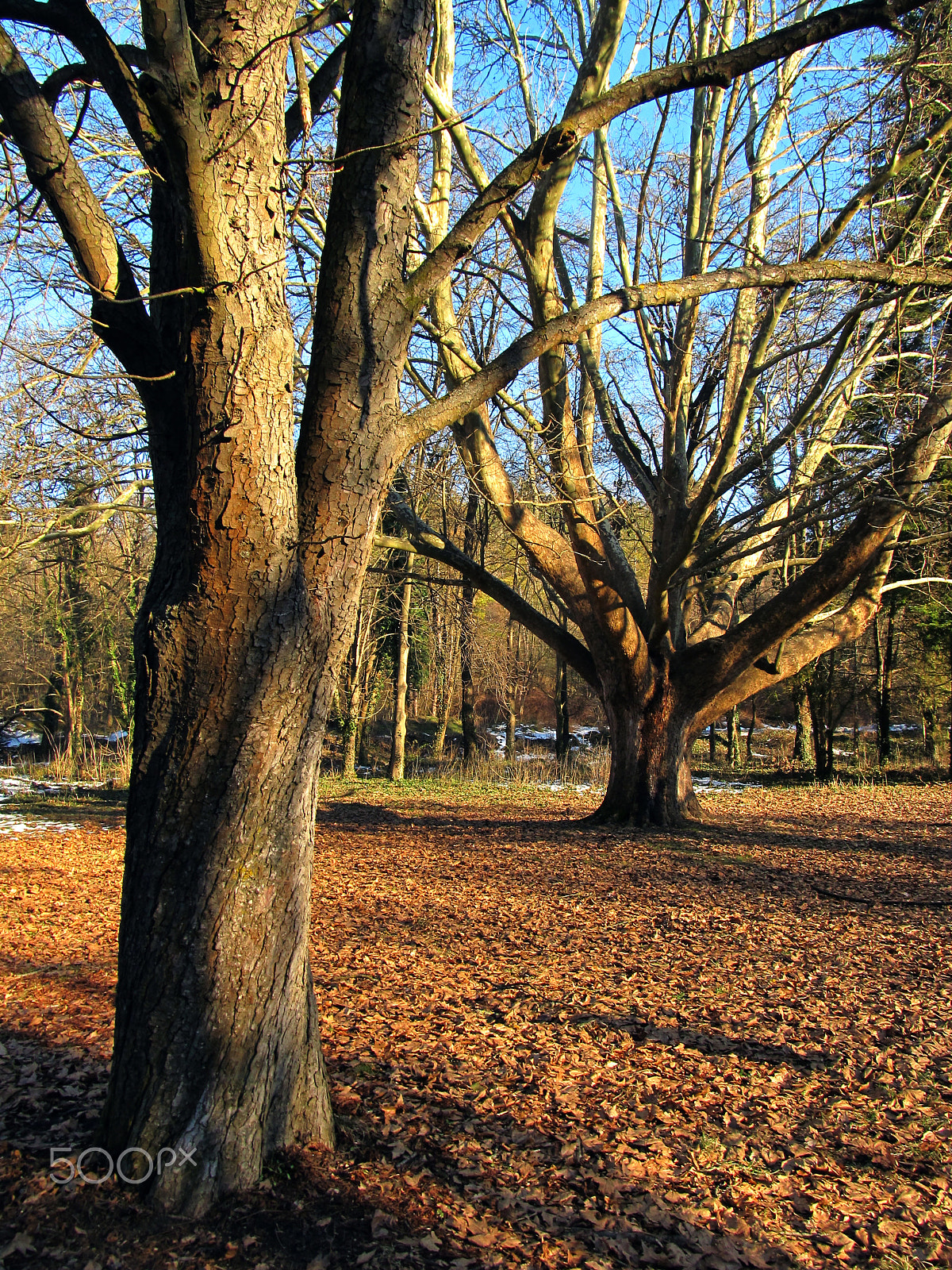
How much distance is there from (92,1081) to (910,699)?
20.1 m

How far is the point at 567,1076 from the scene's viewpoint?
3408mm

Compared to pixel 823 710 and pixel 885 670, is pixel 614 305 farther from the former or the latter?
pixel 885 670

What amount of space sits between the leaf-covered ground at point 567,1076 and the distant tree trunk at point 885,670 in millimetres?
12000

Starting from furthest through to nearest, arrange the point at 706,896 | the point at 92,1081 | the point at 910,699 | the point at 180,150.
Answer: the point at 910,699 → the point at 706,896 → the point at 92,1081 → the point at 180,150

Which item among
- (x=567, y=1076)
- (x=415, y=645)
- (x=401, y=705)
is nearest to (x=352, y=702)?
(x=401, y=705)

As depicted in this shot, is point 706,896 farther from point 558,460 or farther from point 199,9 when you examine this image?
point 199,9

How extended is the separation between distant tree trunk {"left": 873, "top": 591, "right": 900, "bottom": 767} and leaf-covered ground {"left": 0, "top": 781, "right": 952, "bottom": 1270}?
12000mm

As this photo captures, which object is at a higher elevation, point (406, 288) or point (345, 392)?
point (406, 288)

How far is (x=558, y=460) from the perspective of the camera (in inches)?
352

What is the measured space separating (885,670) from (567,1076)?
663 inches

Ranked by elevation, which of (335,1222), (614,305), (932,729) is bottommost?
(335,1222)

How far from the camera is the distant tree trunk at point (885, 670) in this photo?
17828mm

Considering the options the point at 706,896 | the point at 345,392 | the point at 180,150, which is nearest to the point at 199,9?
the point at 180,150

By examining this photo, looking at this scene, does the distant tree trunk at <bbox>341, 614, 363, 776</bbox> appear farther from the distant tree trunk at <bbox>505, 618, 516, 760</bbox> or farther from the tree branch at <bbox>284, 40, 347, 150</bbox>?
the tree branch at <bbox>284, 40, 347, 150</bbox>
